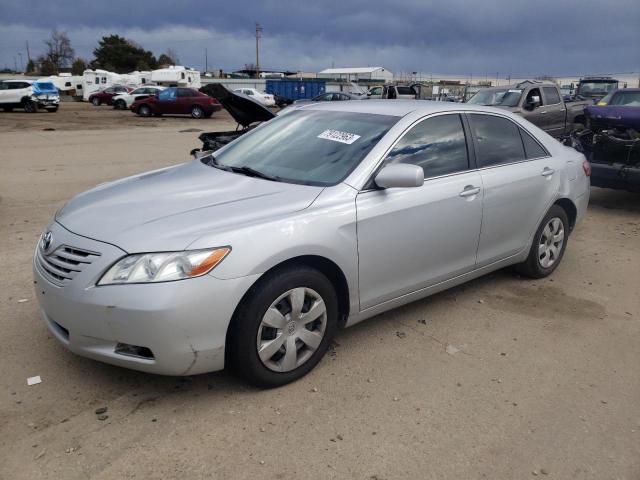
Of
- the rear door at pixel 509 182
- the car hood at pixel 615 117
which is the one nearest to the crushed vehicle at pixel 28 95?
the car hood at pixel 615 117

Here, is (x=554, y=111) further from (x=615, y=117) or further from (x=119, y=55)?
(x=119, y=55)

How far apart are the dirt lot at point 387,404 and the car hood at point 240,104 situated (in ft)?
12.3

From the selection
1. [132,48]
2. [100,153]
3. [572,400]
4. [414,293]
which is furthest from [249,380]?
[132,48]

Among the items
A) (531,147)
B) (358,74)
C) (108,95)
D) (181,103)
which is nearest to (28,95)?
(181,103)

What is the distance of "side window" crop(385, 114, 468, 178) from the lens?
3645 millimetres

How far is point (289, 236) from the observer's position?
294cm

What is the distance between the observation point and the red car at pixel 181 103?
28.6 meters

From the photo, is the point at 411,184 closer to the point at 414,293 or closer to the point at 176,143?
the point at 414,293

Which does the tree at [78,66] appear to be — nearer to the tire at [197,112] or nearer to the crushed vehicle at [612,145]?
the tire at [197,112]

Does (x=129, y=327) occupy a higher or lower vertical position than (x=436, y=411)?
higher

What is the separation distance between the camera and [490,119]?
4355mm

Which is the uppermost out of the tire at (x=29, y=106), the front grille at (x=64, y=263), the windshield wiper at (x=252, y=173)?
the windshield wiper at (x=252, y=173)

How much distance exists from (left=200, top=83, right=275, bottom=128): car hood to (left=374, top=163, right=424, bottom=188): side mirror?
4208 mm

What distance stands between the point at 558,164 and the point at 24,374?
432 centimetres
